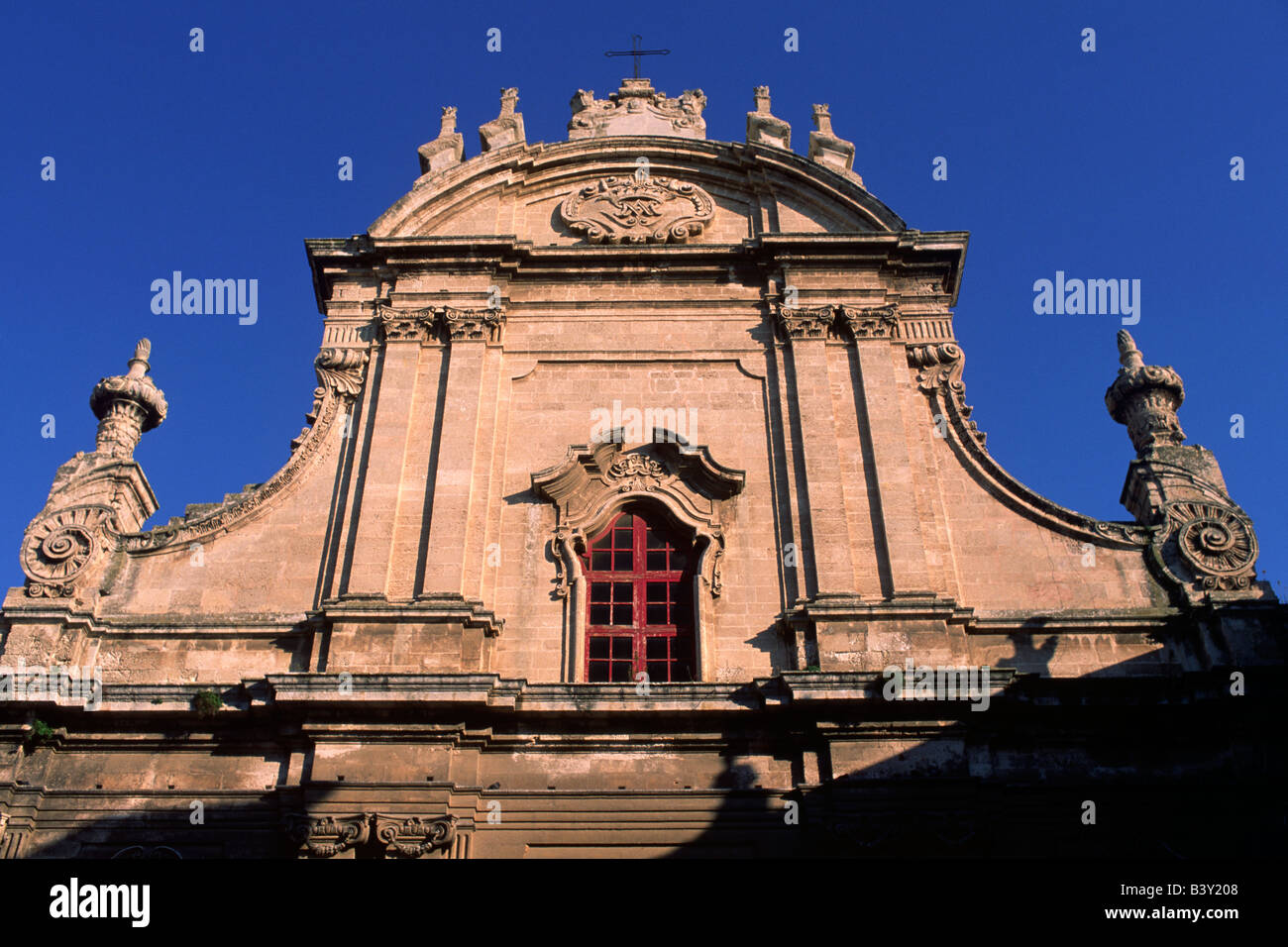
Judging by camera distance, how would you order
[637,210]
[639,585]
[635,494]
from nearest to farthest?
[639,585]
[635,494]
[637,210]

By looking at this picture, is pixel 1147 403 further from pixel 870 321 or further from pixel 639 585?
pixel 639 585

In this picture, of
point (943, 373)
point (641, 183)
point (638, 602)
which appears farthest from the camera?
point (641, 183)

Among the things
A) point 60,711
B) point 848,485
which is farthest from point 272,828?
point 848,485

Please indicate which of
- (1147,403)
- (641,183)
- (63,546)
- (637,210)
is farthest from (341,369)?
(1147,403)

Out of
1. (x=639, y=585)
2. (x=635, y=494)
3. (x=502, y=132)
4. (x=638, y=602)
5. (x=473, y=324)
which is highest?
(x=502, y=132)

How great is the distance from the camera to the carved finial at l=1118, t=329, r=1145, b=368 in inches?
574

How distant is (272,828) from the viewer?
1097cm

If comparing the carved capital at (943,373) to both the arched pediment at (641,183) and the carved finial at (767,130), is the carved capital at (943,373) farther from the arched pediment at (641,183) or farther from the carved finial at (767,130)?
the carved finial at (767,130)

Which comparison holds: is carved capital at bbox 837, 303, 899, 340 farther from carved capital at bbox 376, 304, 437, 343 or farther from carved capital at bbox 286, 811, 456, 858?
carved capital at bbox 286, 811, 456, 858

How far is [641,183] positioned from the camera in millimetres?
17078

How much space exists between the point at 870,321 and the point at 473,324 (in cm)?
510

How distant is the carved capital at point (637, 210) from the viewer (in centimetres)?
1638

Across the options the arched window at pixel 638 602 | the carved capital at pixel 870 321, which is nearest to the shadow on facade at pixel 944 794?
the arched window at pixel 638 602
